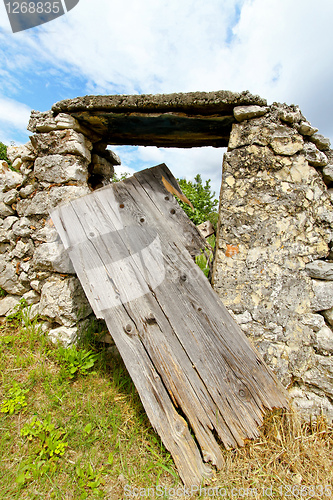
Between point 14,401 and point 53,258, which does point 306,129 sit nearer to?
point 53,258

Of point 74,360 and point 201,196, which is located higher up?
point 201,196

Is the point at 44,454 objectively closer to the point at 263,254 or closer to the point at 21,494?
the point at 21,494

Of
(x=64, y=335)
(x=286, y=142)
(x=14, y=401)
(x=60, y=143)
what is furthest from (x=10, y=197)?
(x=286, y=142)

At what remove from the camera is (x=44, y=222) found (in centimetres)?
243

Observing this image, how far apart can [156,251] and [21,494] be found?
166 cm

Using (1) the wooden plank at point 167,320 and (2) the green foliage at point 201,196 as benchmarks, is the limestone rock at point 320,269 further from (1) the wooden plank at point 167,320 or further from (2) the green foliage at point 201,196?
(2) the green foliage at point 201,196

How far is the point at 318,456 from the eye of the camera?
1.63m

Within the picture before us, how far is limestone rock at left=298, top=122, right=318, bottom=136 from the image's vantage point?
6.17ft

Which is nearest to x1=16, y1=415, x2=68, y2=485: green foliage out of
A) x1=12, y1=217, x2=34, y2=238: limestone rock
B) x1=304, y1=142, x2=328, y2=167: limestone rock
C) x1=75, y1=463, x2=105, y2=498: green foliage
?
x1=75, y1=463, x2=105, y2=498: green foliage

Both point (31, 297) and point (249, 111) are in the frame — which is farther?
point (31, 297)

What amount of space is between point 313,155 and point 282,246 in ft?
2.42

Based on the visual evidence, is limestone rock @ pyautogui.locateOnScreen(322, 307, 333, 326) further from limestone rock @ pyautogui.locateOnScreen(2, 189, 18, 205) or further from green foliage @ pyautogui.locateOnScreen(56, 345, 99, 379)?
limestone rock @ pyautogui.locateOnScreen(2, 189, 18, 205)

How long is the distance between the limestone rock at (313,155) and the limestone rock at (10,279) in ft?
9.32

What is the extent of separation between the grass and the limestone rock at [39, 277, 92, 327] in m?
0.33
